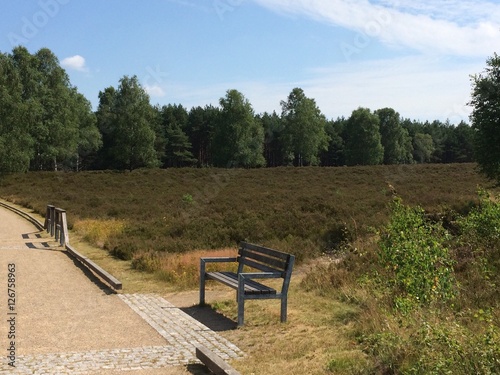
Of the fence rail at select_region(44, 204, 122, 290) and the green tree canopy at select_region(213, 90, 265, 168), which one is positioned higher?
the green tree canopy at select_region(213, 90, 265, 168)

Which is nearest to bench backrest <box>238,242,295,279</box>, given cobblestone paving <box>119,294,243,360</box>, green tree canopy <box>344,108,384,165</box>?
cobblestone paving <box>119,294,243,360</box>

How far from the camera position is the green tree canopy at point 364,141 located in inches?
3310

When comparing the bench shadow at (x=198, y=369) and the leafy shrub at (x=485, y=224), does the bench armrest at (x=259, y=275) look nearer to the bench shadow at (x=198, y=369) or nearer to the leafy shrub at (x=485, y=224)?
the bench shadow at (x=198, y=369)

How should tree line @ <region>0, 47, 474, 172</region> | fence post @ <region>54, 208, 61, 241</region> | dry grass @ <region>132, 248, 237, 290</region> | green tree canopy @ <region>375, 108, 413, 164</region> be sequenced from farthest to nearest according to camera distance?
1. green tree canopy @ <region>375, 108, 413, 164</region>
2. tree line @ <region>0, 47, 474, 172</region>
3. fence post @ <region>54, 208, 61, 241</region>
4. dry grass @ <region>132, 248, 237, 290</region>

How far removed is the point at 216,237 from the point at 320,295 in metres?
6.39

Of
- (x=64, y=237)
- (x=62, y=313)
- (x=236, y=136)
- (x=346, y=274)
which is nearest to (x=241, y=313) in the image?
(x=62, y=313)

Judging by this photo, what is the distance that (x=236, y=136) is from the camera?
70062mm

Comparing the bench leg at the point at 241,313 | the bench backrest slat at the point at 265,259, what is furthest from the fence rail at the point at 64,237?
the bench leg at the point at 241,313

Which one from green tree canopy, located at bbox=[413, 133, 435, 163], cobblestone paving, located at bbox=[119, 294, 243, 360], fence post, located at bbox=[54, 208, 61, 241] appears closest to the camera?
cobblestone paving, located at bbox=[119, 294, 243, 360]

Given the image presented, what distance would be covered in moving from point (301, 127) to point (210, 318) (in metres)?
70.0

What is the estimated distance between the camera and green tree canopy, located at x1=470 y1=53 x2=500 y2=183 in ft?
74.7

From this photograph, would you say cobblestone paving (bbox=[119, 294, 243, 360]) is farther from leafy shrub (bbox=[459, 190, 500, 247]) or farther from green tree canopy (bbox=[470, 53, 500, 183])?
green tree canopy (bbox=[470, 53, 500, 183])

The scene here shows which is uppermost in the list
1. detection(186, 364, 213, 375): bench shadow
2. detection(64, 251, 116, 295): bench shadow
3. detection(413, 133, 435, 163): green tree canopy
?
detection(413, 133, 435, 163): green tree canopy

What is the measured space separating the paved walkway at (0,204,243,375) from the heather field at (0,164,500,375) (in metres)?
0.69
